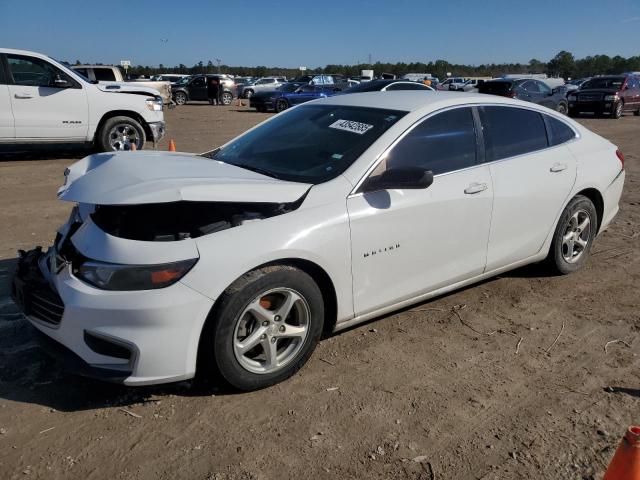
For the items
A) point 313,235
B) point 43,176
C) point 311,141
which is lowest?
point 43,176

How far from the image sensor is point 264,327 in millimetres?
3047

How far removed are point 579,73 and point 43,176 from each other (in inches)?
3562

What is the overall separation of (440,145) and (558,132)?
1467mm

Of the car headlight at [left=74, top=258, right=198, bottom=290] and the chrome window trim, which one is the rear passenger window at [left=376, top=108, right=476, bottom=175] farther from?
the car headlight at [left=74, top=258, right=198, bottom=290]

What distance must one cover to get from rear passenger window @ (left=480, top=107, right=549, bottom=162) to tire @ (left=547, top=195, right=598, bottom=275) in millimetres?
642

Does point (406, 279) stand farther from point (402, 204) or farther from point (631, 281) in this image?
point (631, 281)

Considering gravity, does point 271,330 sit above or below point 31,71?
below

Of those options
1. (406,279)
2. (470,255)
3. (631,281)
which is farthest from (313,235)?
(631,281)

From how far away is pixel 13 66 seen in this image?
9391 millimetres

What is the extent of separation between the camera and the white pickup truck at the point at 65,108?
9461 mm

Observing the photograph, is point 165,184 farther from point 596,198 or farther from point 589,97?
point 589,97

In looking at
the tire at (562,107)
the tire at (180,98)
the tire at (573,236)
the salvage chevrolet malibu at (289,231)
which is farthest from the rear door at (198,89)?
the tire at (573,236)

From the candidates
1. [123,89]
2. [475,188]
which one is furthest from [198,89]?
[475,188]

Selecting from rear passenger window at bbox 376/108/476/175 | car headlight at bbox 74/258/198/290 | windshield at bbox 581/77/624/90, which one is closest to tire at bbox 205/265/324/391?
car headlight at bbox 74/258/198/290
